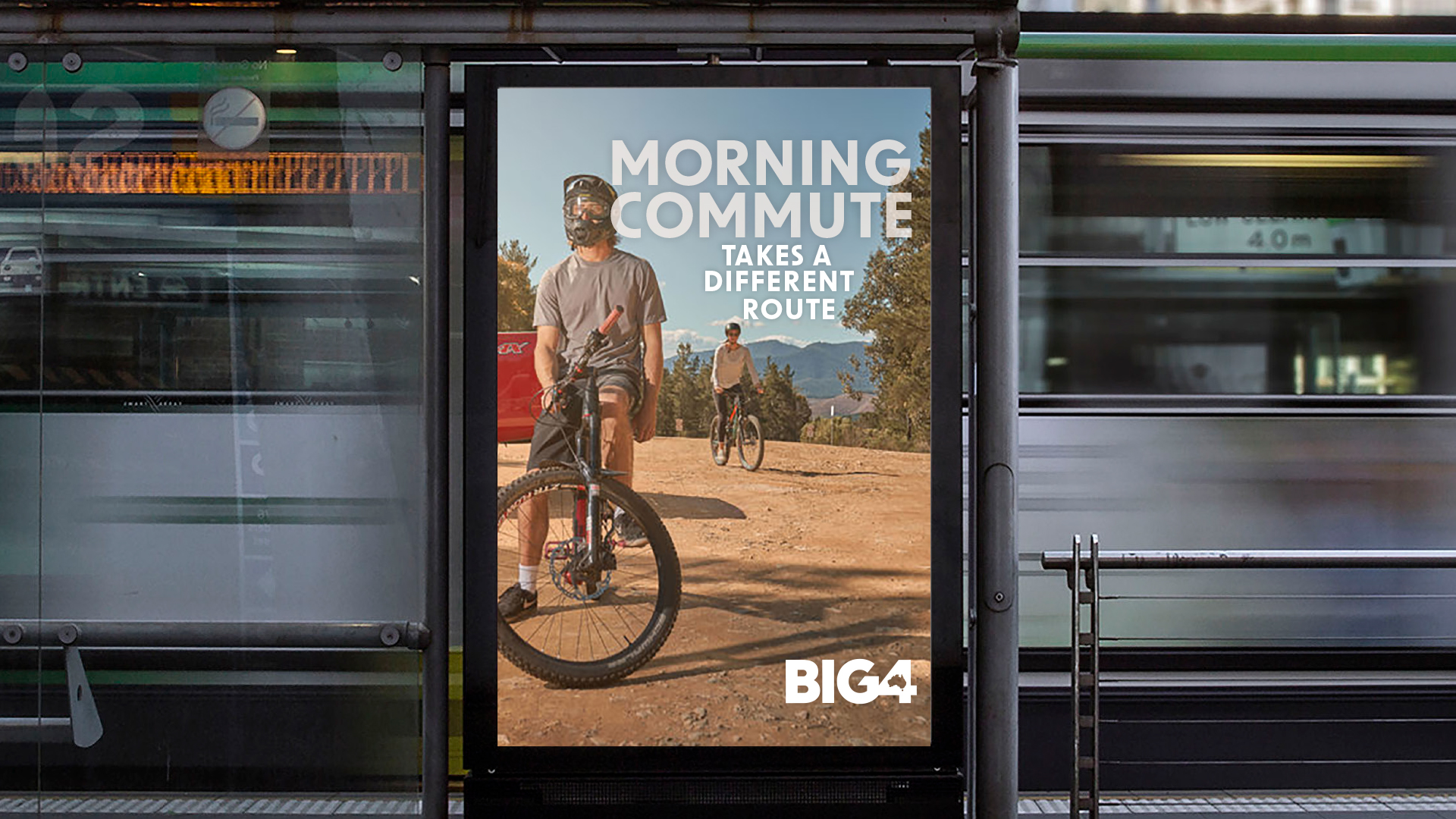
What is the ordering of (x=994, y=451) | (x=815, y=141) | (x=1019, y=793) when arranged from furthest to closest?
(x=1019, y=793) → (x=815, y=141) → (x=994, y=451)

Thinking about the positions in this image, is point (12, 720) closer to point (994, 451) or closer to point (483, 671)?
point (483, 671)

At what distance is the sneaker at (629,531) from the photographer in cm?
331

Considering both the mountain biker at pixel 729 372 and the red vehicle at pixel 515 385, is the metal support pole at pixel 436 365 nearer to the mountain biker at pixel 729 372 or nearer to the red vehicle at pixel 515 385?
the red vehicle at pixel 515 385

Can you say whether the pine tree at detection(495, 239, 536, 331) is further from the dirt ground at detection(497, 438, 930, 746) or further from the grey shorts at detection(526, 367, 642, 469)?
the dirt ground at detection(497, 438, 930, 746)

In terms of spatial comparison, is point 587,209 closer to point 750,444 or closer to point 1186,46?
point 750,444

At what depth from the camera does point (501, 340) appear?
3236 mm

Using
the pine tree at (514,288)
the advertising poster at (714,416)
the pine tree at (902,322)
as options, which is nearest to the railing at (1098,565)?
the advertising poster at (714,416)

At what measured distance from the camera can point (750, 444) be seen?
131 inches

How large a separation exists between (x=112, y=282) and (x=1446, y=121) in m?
4.93

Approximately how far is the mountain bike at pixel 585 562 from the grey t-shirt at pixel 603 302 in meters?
0.03

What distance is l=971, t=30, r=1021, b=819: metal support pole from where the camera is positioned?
3.05 metres

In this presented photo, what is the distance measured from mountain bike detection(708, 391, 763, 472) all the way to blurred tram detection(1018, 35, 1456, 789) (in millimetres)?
1404

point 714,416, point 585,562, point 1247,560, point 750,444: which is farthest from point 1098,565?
point 585,562

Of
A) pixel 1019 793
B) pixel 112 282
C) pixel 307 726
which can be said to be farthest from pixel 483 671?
pixel 1019 793
